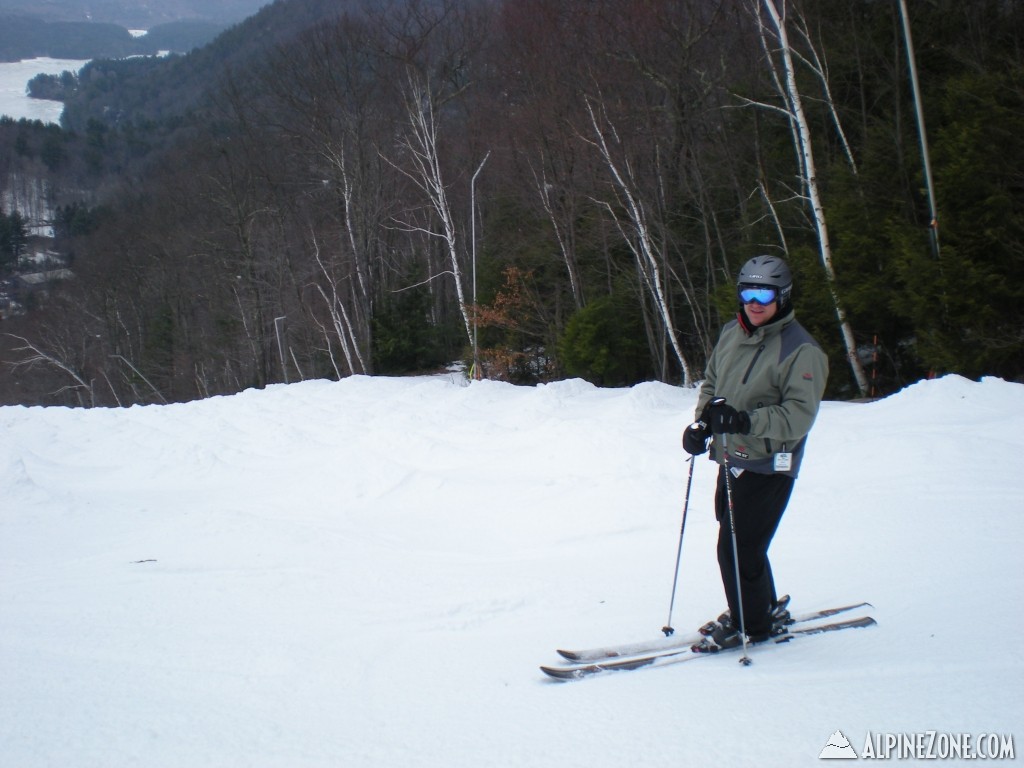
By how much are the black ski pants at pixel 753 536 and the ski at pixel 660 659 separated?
233 mm

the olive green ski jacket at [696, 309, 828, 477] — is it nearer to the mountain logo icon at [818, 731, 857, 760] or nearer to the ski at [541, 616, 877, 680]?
the ski at [541, 616, 877, 680]

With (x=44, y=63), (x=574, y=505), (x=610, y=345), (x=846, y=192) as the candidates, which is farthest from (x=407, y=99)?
(x=44, y=63)

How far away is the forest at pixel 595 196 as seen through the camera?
12383 millimetres

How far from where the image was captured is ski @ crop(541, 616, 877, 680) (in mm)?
3800

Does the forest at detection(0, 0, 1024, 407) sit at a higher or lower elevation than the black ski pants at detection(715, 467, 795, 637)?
higher

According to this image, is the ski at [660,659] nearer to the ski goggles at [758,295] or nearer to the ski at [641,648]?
the ski at [641,648]

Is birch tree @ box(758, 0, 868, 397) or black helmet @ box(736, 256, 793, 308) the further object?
birch tree @ box(758, 0, 868, 397)

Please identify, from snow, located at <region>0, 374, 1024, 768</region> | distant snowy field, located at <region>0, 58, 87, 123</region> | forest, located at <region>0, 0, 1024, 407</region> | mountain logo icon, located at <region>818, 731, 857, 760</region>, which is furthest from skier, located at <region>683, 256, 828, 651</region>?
distant snowy field, located at <region>0, 58, 87, 123</region>

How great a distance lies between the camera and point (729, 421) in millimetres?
3658

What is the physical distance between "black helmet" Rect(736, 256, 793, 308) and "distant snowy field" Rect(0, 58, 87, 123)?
131160 millimetres

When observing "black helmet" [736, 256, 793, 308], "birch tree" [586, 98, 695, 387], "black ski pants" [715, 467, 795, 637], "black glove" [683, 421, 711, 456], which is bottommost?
"black ski pants" [715, 467, 795, 637]

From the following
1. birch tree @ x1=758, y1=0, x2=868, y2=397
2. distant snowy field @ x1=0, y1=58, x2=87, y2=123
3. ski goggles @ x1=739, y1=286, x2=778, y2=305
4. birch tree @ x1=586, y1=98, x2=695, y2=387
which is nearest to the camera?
ski goggles @ x1=739, y1=286, x2=778, y2=305

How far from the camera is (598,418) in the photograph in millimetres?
11953

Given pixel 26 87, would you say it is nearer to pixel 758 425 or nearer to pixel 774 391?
pixel 774 391
